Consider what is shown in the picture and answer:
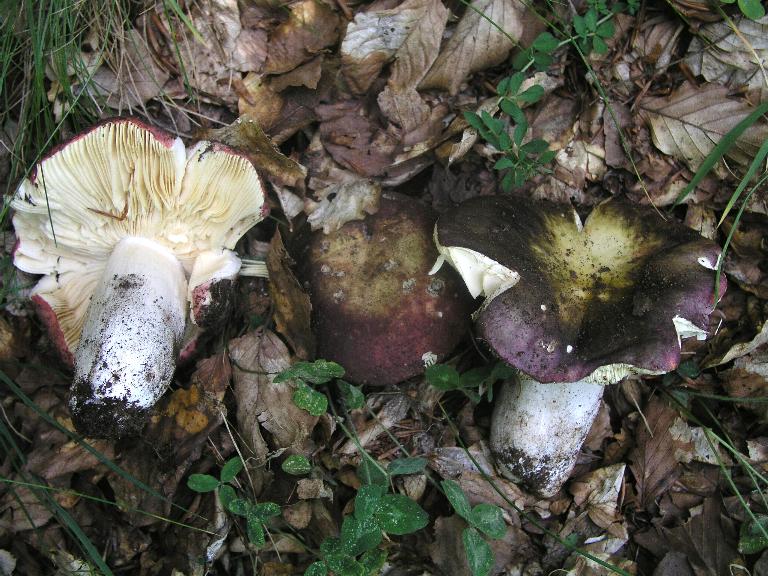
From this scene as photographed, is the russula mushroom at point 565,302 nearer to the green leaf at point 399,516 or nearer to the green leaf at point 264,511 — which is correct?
the green leaf at point 399,516

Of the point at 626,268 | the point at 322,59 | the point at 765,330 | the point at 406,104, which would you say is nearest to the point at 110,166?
the point at 322,59

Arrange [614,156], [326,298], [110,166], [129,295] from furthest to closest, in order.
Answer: [614,156], [326,298], [129,295], [110,166]

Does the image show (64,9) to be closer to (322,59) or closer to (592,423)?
(322,59)

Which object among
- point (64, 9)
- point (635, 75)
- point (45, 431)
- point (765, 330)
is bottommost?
point (765, 330)

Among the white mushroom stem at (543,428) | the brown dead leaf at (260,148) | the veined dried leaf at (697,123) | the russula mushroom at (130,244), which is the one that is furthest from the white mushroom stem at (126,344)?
the veined dried leaf at (697,123)

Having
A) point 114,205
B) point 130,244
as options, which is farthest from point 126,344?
point 114,205

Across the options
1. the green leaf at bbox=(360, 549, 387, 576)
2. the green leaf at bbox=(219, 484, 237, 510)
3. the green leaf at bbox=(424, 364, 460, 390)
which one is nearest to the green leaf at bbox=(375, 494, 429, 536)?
the green leaf at bbox=(360, 549, 387, 576)

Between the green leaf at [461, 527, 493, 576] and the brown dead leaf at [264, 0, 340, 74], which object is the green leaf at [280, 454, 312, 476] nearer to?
the green leaf at [461, 527, 493, 576]
